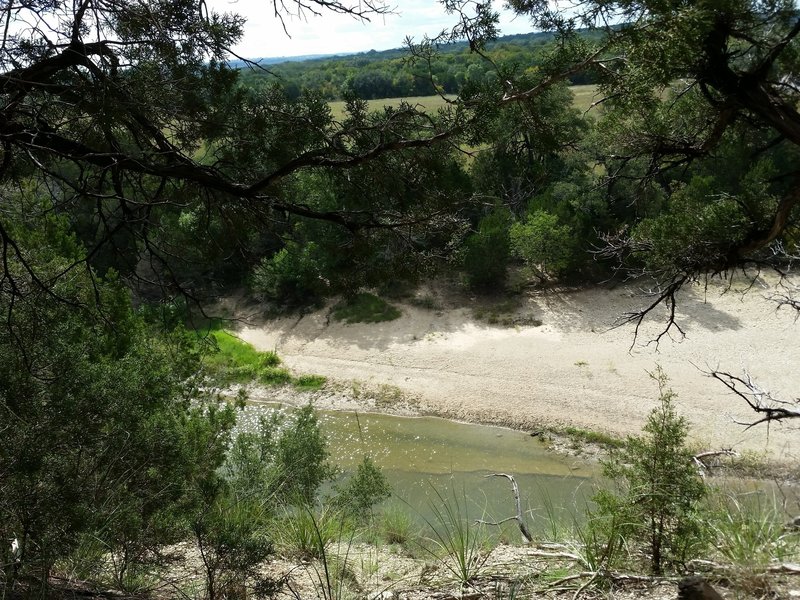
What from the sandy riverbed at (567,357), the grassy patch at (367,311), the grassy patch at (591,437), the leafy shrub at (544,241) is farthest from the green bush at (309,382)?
the leafy shrub at (544,241)

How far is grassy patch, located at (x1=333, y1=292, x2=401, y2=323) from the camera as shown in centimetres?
2339

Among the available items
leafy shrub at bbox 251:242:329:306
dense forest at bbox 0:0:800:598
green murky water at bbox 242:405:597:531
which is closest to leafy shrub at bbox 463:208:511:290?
leafy shrub at bbox 251:242:329:306

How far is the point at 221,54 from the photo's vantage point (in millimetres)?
4617

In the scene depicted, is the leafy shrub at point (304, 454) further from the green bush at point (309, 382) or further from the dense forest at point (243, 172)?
the green bush at point (309, 382)

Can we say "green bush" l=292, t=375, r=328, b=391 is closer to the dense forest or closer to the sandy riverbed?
the sandy riverbed

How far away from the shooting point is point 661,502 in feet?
14.1

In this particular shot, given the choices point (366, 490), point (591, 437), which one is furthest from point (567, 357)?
point (366, 490)

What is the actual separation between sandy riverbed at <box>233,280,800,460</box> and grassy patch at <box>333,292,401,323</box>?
0.33m

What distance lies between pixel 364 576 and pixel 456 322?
18193 millimetres

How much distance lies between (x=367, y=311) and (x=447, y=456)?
312 inches

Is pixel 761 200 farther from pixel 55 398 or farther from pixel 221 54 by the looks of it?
pixel 55 398

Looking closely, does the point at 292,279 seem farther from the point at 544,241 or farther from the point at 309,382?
the point at 544,241

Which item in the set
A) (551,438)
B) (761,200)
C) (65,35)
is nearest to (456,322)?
(551,438)

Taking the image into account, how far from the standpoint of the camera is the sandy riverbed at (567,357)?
17797mm
